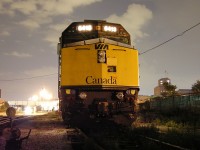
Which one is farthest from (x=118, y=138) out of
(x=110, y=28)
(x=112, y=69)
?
(x=110, y=28)

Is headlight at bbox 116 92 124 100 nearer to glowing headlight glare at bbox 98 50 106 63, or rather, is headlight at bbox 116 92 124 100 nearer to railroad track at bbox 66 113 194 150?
railroad track at bbox 66 113 194 150

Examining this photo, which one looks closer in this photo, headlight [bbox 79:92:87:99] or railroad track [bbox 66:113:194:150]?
railroad track [bbox 66:113:194:150]

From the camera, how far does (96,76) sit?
1148 cm

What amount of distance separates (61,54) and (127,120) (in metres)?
3.64

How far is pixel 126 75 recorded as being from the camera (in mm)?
12000

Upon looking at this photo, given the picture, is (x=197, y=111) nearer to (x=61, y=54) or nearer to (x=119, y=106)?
(x=119, y=106)

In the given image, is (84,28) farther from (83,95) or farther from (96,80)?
(83,95)

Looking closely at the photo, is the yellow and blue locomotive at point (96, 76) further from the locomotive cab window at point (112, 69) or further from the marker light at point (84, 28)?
the marker light at point (84, 28)

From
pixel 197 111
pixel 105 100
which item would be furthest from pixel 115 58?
pixel 197 111

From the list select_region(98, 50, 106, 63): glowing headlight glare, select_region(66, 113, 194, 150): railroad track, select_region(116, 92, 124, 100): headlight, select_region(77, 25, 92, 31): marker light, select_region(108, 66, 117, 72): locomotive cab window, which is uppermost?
select_region(77, 25, 92, 31): marker light

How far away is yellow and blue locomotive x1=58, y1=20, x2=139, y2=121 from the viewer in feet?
37.2

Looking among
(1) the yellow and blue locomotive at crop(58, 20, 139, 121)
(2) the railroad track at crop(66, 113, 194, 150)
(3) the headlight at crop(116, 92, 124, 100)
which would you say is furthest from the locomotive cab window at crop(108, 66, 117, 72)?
(2) the railroad track at crop(66, 113, 194, 150)

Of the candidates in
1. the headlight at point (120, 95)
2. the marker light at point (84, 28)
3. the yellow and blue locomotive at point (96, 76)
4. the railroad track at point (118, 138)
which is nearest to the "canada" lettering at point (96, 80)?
the yellow and blue locomotive at point (96, 76)

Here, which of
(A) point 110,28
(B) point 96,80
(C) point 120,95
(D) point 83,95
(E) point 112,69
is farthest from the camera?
(A) point 110,28
